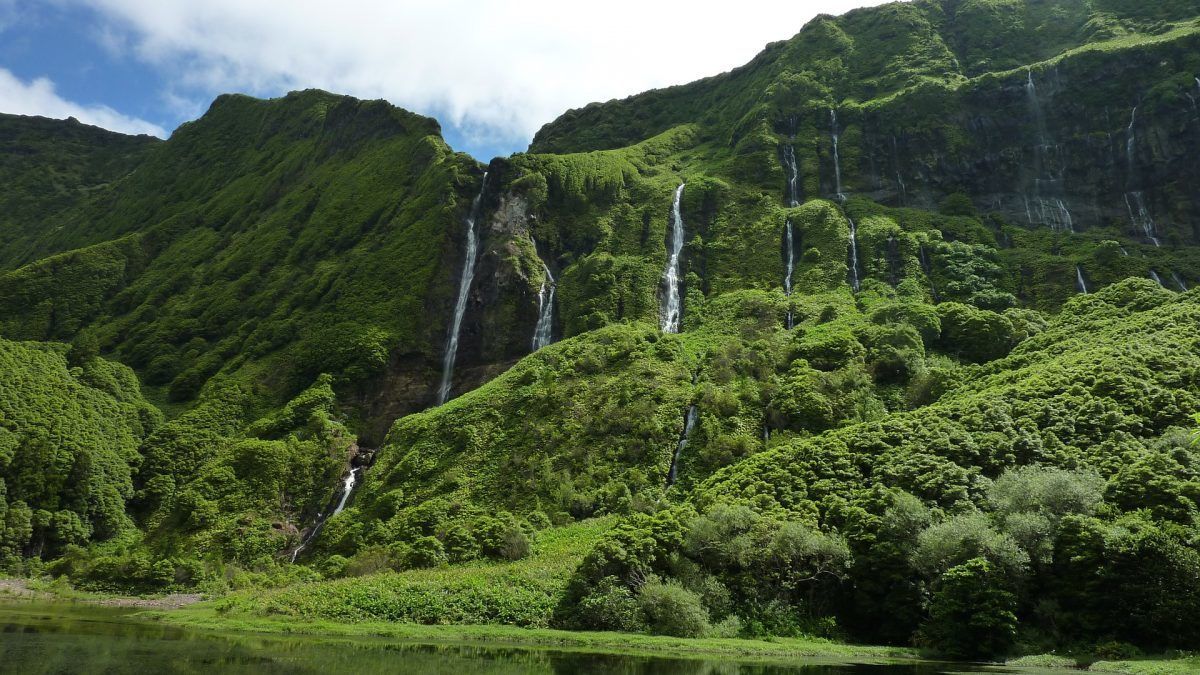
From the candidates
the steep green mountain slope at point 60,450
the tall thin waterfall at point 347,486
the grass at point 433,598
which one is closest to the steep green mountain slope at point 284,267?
the steep green mountain slope at point 60,450

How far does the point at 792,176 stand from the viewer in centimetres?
12088

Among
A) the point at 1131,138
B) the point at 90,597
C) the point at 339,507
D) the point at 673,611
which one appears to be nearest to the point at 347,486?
the point at 339,507

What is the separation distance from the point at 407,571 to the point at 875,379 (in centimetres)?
4399

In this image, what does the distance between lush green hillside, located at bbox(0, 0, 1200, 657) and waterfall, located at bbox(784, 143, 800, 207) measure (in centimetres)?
56

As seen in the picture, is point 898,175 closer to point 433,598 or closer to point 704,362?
point 704,362

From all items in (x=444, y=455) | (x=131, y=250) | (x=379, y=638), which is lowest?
(x=379, y=638)

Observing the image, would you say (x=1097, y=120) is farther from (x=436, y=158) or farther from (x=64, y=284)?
(x=64, y=284)

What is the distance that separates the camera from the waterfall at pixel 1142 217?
10131 centimetres

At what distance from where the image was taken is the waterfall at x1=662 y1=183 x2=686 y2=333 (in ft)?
320

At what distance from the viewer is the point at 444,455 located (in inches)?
2840

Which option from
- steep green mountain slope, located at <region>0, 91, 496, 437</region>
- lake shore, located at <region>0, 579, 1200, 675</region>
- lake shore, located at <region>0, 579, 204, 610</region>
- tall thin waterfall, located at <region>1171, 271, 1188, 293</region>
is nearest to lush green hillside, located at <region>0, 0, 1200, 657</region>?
tall thin waterfall, located at <region>1171, 271, 1188, 293</region>

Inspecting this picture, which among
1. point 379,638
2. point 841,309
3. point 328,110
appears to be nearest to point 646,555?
point 379,638

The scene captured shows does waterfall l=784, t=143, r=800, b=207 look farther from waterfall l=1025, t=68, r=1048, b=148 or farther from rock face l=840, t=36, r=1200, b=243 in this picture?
waterfall l=1025, t=68, r=1048, b=148

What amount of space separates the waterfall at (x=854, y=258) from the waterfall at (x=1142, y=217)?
36119 mm
